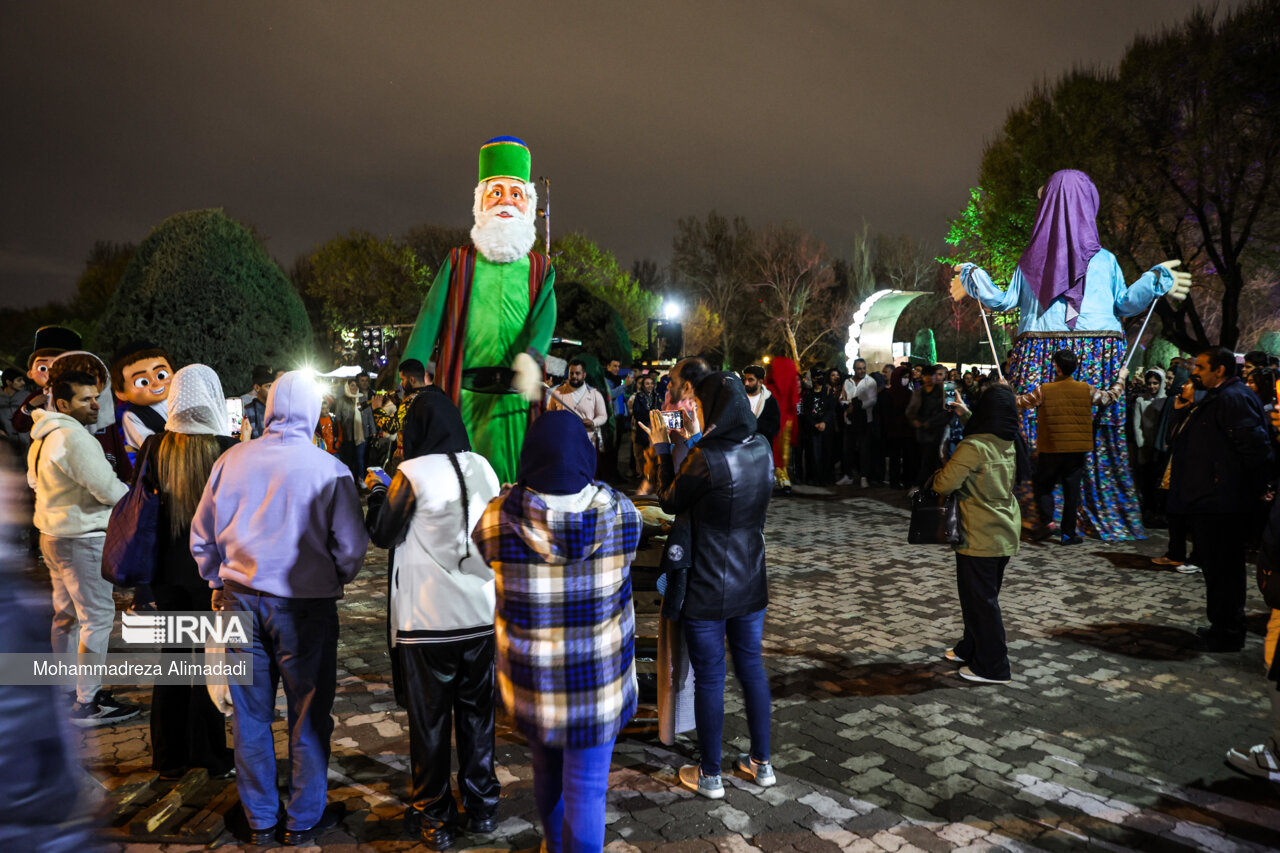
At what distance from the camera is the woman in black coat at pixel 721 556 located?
11.8 ft

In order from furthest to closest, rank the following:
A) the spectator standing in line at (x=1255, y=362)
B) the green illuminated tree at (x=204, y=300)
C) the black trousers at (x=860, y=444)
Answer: the green illuminated tree at (x=204, y=300)
the black trousers at (x=860, y=444)
the spectator standing in line at (x=1255, y=362)

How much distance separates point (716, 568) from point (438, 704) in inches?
52.5

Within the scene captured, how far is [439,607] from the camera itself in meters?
3.26

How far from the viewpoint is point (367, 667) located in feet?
17.9

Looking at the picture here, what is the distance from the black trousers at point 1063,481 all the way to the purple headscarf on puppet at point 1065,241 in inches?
61.0

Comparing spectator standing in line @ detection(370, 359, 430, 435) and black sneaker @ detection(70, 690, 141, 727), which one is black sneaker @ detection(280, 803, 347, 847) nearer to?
black sneaker @ detection(70, 690, 141, 727)

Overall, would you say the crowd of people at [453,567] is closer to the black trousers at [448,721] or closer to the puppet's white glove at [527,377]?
the black trousers at [448,721]

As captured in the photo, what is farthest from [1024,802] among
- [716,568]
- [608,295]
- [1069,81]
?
[608,295]

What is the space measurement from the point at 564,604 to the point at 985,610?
3.41m

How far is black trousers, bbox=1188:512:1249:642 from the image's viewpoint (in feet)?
19.0

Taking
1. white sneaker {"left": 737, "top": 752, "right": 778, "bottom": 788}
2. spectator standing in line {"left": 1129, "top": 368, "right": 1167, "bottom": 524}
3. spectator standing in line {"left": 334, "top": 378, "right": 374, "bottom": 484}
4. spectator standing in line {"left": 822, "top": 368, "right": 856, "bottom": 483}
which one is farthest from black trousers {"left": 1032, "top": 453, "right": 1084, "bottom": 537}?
spectator standing in line {"left": 334, "top": 378, "right": 374, "bottom": 484}

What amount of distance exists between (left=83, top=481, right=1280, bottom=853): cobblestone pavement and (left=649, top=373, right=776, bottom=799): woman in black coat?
0.37 meters

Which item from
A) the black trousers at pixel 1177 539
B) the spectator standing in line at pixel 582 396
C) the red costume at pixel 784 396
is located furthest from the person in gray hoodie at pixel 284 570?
the red costume at pixel 784 396

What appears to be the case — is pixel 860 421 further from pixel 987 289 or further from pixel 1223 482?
pixel 1223 482
